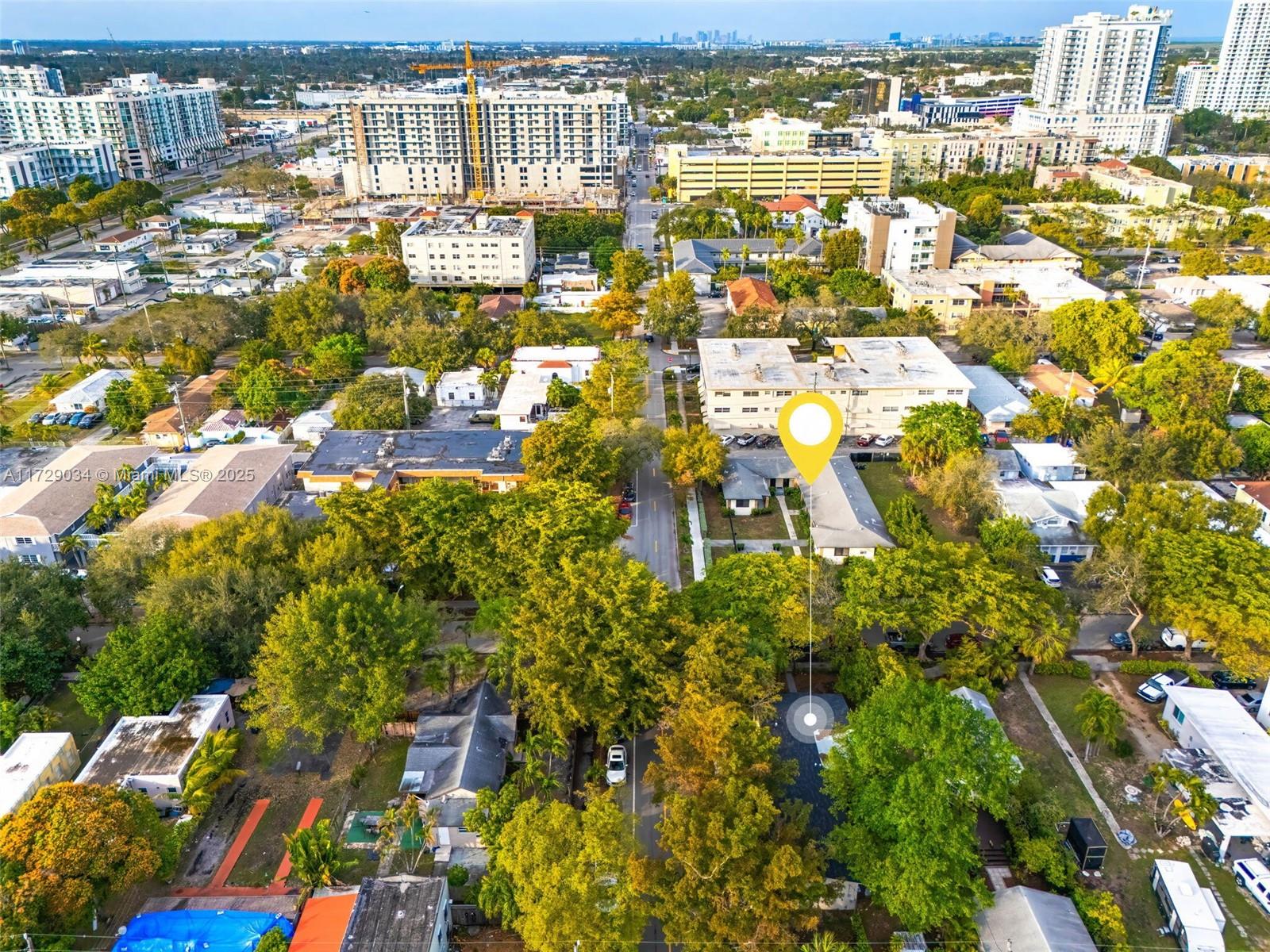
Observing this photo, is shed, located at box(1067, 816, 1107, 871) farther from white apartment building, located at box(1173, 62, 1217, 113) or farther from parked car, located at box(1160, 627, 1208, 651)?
white apartment building, located at box(1173, 62, 1217, 113)

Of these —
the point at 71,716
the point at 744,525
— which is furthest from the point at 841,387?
the point at 71,716

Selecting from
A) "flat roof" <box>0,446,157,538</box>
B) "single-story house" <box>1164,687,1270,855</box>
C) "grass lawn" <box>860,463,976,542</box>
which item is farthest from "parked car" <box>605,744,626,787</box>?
"flat roof" <box>0,446,157,538</box>

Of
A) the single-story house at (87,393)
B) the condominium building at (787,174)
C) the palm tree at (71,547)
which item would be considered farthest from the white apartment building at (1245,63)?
the palm tree at (71,547)

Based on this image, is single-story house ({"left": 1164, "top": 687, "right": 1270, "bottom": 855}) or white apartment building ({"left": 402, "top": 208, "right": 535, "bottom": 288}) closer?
single-story house ({"left": 1164, "top": 687, "right": 1270, "bottom": 855})

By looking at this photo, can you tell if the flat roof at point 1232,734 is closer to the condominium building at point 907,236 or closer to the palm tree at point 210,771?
the palm tree at point 210,771

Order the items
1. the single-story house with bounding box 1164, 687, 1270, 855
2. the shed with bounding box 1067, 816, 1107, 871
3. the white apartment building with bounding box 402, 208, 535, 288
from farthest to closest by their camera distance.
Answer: the white apartment building with bounding box 402, 208, 535, 288
the single-story house with bounding box 1164, 687, 1270, 855
the shed with bounding box 1067, 816, 1107, 871

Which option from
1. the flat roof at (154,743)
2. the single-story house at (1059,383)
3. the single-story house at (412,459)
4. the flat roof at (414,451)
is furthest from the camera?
the single-story house at (1059,383)

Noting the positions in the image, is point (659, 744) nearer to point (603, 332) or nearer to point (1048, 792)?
point (1048, 792)
